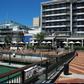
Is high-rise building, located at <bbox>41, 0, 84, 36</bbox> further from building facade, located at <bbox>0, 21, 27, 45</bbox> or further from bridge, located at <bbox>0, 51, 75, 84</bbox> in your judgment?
bridge, located at <bbox>0, 51, 75, 84</bbox>

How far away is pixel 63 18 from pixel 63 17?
46 cm

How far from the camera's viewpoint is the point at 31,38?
100312 millimetres

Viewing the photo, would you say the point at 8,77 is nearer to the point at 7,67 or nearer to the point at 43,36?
the point at 7,67

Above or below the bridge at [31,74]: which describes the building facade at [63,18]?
above

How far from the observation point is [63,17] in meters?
97.9

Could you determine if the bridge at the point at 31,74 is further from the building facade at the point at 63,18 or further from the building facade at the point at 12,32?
the building facade at the point at 12,32

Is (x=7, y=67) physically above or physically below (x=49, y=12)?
below

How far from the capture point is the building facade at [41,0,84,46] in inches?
3676

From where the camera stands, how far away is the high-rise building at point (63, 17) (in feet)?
307

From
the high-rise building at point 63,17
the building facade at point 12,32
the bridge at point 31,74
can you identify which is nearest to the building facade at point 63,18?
the high-rise building at point 63,17

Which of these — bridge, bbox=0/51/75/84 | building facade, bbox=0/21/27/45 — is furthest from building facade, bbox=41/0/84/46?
bridge, bbox=0/51/75/84

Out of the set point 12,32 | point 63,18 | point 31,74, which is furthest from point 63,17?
point 31,74

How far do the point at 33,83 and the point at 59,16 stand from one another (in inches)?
3482

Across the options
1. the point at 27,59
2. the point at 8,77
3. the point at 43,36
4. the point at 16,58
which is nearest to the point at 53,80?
the point at 8,77
